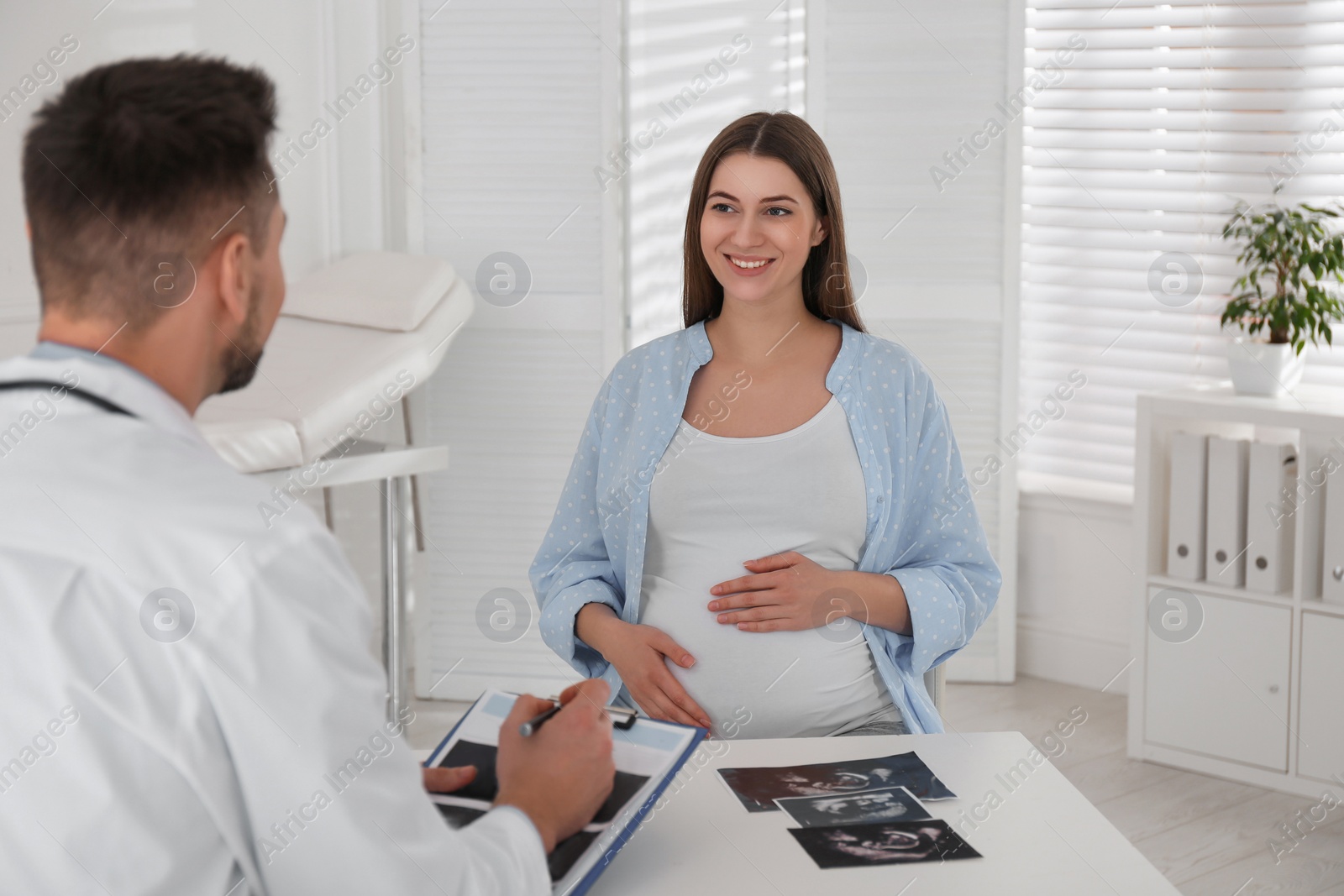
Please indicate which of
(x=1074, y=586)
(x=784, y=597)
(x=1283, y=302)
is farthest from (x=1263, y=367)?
(x=784, y=597)

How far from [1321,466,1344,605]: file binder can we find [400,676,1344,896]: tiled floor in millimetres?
479

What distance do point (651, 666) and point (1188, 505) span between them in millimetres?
1764

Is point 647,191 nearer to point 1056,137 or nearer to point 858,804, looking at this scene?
point 1056,137

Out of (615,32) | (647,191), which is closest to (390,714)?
(647,191)

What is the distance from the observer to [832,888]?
3.26ft

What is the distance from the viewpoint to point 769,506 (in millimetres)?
1631

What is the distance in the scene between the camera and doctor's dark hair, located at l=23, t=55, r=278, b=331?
71 cm

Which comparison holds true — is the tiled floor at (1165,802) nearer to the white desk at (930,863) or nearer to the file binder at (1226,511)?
the file binder at (1226,511)

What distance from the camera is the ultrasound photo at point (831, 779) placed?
117 cm

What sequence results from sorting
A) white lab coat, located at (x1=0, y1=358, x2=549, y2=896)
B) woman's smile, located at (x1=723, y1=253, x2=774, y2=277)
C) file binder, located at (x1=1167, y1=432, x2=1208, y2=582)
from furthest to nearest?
file binder, located at (x1=1167, y1=432, x2=1208, y2=582), woman's smile, located at (x1=723, y1=253, x2=774, y2=277), white lab coat, located at (x1=0, y1=358, x2=549, y2=896)

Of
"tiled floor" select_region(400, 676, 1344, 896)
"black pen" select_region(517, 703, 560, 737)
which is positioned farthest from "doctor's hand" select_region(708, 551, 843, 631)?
"tiled floor" select_region(400, 676, 1344, 896)

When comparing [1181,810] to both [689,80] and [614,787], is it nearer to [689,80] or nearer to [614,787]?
[614,787]

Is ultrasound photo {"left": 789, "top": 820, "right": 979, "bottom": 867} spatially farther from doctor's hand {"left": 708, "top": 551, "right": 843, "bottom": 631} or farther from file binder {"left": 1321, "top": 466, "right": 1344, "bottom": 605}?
file binder {"left": 1321, "top": 466, "right": 1344, "bottom": 605}

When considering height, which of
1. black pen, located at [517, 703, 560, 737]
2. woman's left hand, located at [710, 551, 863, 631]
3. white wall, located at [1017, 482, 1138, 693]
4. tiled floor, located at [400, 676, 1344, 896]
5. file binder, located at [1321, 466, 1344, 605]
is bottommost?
tiled floor, located at [400, 676, 1344, 896]
